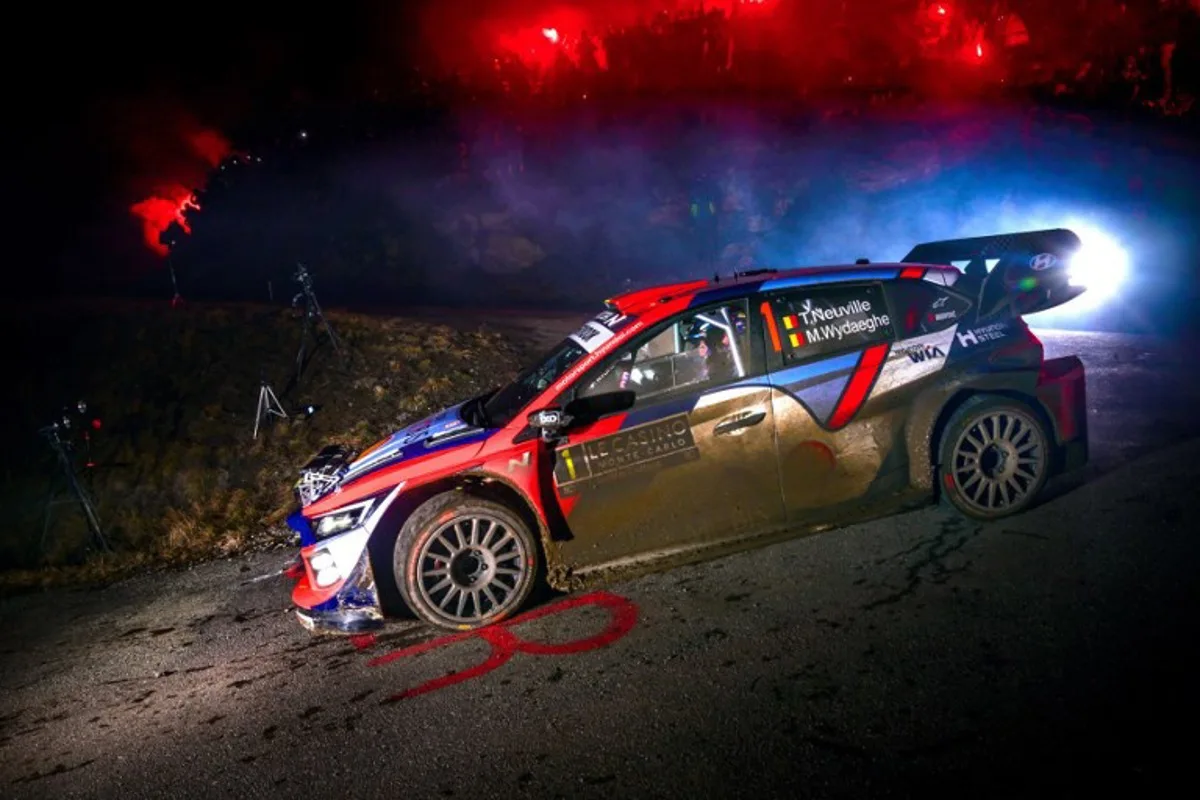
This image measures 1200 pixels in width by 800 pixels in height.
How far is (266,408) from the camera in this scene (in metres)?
9.28

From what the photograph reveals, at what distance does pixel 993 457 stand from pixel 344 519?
4.01 metres

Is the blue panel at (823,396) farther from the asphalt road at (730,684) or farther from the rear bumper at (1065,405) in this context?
the rear bumper at (1065,405)

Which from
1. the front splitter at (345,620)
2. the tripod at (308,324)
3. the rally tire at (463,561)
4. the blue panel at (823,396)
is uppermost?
the tripod at (308,324)

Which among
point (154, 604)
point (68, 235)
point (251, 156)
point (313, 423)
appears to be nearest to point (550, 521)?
point (154, 604)

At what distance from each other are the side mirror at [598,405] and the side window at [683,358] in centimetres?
6

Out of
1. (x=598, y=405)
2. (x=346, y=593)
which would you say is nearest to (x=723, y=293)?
(x=598, y=405)

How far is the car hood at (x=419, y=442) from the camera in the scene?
14.1 feet

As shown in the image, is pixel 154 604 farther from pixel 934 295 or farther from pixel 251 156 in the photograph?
pixel 251 156

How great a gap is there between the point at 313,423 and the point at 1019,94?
23.4 metres

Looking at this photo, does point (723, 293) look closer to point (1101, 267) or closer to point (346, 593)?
point (346, 593)

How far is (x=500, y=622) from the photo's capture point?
416 centimetres

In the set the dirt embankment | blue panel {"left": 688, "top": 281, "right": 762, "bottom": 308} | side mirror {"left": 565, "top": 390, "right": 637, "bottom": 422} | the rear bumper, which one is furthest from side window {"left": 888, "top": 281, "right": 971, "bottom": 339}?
the dirt embankment

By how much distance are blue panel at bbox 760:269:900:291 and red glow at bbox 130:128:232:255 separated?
33.6 metres

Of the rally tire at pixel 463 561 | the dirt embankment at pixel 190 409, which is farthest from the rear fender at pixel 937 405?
the dirt embankment at pixel 190 409
